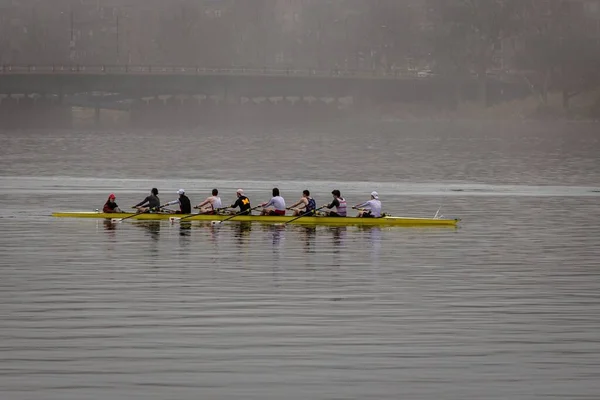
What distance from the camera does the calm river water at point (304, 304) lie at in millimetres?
30500

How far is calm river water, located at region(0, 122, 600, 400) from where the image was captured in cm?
3050

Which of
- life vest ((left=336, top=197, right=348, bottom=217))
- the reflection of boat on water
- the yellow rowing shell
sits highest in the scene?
life vest ((left=336, top=197, right=348, bottom=217))

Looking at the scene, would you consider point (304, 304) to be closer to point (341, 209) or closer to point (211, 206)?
point (341, 209)

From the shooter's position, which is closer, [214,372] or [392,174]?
[214,372]

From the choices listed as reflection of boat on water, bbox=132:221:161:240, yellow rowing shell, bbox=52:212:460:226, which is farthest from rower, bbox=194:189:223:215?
reflection of boat on water, bbox=132:221:161:240

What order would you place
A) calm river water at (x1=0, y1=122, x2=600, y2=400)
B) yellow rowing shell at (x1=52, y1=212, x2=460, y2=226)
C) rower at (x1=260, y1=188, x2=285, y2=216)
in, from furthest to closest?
1. rower at (x1=260, y1=188, x2=285, y2=216)
2. yellow rowing shell at (x1=52, y1=212, x2=460, y2=226)
3. calm river water at (x1=0, y1=122, x2=600, y2=400)

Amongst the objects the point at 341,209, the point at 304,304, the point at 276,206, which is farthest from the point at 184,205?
the point at 304,304

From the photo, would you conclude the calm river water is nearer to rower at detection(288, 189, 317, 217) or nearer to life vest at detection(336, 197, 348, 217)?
life vest at detection(336, 197, 348, 217)

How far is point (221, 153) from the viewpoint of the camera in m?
145

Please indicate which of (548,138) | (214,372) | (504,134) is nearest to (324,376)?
(214,372)

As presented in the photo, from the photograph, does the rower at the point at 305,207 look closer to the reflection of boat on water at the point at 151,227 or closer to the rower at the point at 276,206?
the rower at the point at 276,206

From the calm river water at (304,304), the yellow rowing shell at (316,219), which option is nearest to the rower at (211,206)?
the yellow rowing shell at (316,219)

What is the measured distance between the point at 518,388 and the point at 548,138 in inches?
5812

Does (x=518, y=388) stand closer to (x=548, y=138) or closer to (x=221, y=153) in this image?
(x=221, y=153)
